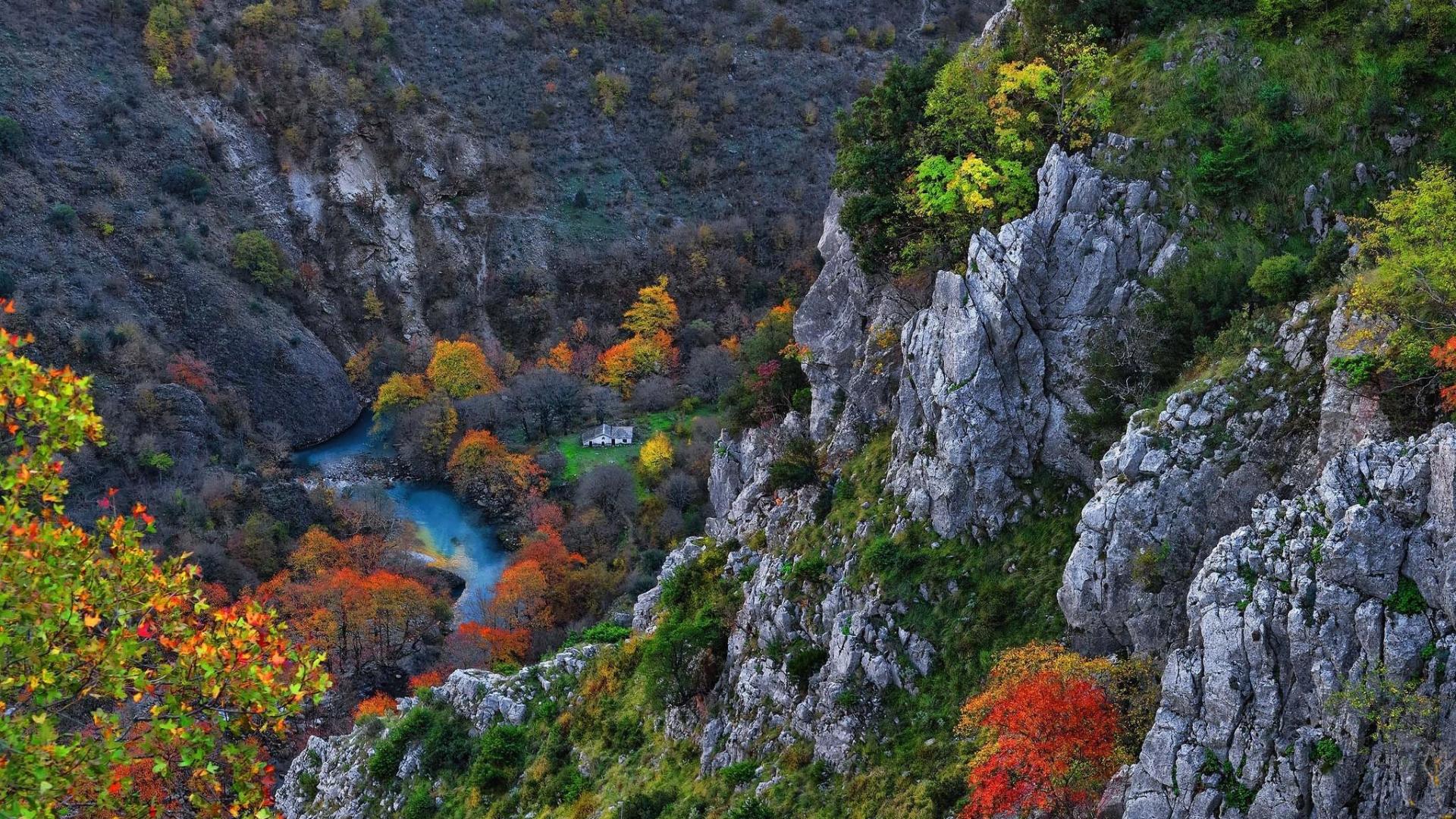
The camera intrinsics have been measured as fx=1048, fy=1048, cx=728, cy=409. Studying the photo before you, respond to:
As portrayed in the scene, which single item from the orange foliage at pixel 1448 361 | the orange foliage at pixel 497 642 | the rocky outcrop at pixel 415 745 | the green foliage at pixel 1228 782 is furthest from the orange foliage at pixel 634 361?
the orange foliage at pixel 1448 361

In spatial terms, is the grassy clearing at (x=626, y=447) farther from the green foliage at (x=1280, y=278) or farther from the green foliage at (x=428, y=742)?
the green foliage at (x=1280, y=278)

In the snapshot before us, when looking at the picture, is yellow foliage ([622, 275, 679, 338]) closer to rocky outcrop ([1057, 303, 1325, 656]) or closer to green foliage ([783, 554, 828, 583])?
green foliage ([783, 554, 828, 583])

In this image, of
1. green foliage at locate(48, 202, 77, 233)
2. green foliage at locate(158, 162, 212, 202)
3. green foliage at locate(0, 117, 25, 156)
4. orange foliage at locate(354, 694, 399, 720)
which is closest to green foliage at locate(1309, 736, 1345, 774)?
orange foliage at locate(354, 694, 399, 720)

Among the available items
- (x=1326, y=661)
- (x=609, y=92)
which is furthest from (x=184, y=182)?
(x=1326, y=661)

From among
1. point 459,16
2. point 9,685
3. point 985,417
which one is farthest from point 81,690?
point 459,16

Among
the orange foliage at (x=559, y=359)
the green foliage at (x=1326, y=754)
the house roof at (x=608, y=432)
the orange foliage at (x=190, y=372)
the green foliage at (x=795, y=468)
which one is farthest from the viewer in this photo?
the orange foliage at (x=559, y=359)
